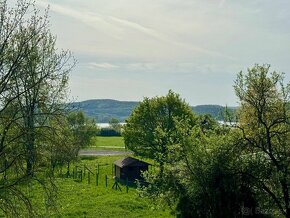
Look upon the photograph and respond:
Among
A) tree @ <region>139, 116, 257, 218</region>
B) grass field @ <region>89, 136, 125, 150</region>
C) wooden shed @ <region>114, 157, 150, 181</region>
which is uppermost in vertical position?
tree @ <region>139, 116, 257, 218</region>

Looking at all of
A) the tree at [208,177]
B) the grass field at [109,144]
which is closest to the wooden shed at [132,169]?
the tree at [208,177]

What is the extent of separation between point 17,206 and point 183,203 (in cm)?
904

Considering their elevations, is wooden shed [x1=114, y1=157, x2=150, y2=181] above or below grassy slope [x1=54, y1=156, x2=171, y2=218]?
above

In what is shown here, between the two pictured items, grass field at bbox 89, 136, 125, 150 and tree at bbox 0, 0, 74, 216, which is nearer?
tree at bbox 0, 0, 74, 216

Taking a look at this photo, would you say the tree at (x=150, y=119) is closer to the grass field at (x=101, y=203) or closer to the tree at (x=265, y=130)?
the grass field at (x=101, y=203)

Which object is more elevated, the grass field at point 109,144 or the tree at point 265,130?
the tree at point 265,130

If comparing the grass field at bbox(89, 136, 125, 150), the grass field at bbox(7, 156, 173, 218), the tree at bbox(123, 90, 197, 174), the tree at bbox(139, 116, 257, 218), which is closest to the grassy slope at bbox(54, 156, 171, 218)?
the grass field at bbox(7, 156, 173, 218)

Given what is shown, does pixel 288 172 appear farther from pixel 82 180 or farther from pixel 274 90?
pixel 82 180

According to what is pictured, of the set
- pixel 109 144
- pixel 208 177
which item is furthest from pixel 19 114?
pixel 109 144

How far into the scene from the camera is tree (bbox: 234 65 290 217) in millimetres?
20219

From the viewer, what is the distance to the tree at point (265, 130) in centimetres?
2022

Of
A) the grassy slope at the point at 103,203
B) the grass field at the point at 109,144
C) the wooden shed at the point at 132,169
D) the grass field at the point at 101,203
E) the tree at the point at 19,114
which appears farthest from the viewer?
the grass field at the point at 109,144

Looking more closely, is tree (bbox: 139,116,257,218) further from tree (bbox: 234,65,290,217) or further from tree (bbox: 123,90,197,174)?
tree (bbox: 123,90,197,174)

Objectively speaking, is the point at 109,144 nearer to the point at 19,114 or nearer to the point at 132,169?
the point at 132,169
